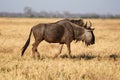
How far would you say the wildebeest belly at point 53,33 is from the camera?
38.5 feet

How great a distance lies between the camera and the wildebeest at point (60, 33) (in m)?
11.7

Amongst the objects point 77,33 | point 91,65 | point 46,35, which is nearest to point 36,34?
point 46,35

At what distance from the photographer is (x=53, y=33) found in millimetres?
11758

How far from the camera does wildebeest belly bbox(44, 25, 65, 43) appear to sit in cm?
1173

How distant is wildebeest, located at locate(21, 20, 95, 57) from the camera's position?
11.7m

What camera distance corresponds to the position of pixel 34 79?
7.34 m

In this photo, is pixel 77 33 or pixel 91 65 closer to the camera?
pixel 91 65

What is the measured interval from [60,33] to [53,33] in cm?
→ 33

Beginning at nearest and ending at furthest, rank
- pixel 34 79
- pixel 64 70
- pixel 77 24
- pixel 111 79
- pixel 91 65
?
pixel 34 79
pixel 111 79
pixel 64 70
pixel 91 65
pixel 77 24

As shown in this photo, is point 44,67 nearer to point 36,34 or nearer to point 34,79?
point 34,79

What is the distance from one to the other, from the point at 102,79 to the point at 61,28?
179 inches

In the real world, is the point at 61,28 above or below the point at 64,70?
above

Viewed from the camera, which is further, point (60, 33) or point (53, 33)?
point (60, 33)

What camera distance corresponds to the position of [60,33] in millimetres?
11953
